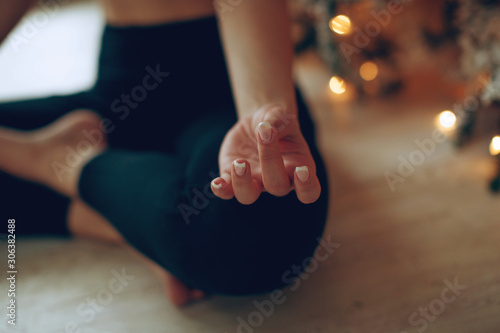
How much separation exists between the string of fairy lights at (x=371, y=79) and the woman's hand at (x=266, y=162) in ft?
2.02

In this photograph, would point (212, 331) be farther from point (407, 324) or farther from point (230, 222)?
point (407, 324)

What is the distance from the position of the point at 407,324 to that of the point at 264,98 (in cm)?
47

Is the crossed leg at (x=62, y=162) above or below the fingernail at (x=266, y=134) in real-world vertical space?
below

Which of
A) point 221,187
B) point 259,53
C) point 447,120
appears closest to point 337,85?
point 447,120

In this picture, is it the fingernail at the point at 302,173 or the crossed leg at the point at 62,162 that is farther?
the crossed leg at the point at 62,162

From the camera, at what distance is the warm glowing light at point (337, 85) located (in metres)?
1.35

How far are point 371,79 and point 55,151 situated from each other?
3.43ft

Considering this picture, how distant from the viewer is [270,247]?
60 cm

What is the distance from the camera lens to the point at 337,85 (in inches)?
53.9

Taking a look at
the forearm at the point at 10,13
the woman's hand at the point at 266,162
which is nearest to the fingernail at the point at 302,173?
the woman's hand at the point at 266,162

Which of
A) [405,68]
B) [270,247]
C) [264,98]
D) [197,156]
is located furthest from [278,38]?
[405,68]

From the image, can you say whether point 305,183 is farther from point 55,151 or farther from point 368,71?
point 368,71

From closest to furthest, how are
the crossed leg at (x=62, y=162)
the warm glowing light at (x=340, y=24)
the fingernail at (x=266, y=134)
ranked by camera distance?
the fingernail at (x=266, y=134) < the crossed leg at (x=62, y=162) < the warm glowing light at (x=340, y=24)

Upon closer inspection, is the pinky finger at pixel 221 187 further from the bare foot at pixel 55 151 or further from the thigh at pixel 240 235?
the bare foot at pixel 55 151
